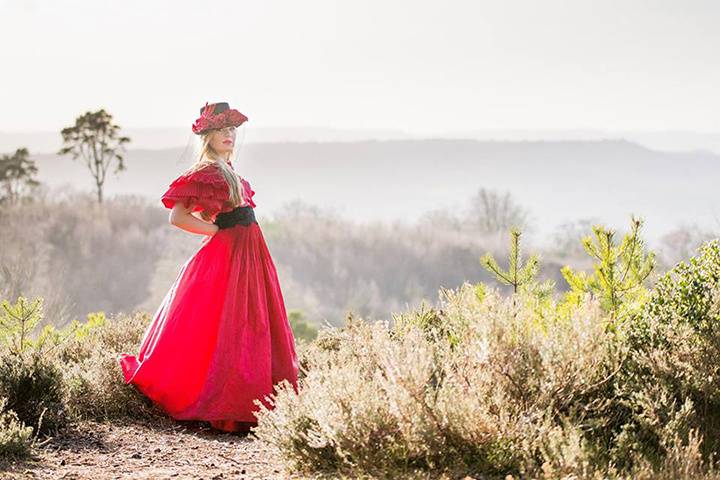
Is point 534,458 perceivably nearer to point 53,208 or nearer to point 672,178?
point 53,208

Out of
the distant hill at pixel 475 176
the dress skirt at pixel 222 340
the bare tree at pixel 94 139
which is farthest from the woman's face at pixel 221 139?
the distant hill at pixel 475 176

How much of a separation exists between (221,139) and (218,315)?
104 centimetres

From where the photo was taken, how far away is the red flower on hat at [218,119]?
17.3 ft

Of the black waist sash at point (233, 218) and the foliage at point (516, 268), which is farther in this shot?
the foliage at point (516, 268)

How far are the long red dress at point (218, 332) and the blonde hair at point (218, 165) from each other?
1.6 inches

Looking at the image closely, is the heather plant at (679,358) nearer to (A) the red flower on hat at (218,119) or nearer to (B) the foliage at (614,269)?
(B) the foliage at (614,269)

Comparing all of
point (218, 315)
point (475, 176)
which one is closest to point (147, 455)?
point (218, 315)

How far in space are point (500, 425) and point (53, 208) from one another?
28.0 m

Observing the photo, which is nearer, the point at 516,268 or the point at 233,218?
the point at 233,218

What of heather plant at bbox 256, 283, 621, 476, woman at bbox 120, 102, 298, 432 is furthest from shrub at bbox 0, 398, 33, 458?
heather plant at bbox 256, 283, 621, 476

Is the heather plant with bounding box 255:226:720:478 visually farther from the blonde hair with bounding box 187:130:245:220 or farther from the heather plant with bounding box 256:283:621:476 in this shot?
the blonde hair with bounding box 187:130:245:220

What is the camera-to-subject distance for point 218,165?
17.0 feet

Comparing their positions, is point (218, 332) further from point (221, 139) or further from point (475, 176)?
point (475, 176)

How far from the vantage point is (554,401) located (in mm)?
3492
